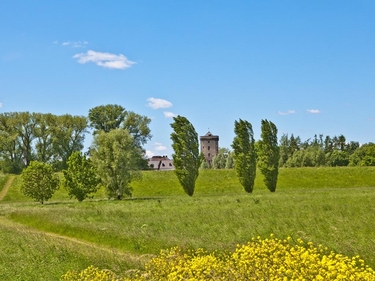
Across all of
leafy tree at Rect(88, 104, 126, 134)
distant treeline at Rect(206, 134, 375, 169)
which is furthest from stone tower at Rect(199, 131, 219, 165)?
leafy tree at Rect(88, 104, 126, 134)

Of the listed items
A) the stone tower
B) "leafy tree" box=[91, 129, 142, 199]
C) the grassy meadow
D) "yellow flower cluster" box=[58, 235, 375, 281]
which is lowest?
the grassy meadow

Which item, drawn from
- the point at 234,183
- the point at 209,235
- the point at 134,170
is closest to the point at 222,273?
the point at 209,235

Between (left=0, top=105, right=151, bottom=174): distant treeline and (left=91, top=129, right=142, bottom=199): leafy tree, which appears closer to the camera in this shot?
(left=91, top=129, right=142, bottom=199): leafy tree

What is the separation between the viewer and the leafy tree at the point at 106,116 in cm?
10988

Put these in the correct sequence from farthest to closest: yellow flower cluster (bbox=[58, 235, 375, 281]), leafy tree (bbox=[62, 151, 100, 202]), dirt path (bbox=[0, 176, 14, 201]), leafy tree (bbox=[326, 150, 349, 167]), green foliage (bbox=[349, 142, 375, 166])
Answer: leafy tree (bbox=[326, 150, 349, 167]), green foliage (bbox=[349, 142, 375, 166]), dirt path (bbox=[0, 176, 14, 201]), leafy tree (bbox=[62, 151, 100, 202]), yellow flower cluster (bbox=[58, 235, 375, 281])

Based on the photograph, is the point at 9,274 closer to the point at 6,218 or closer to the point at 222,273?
the point at 222,273

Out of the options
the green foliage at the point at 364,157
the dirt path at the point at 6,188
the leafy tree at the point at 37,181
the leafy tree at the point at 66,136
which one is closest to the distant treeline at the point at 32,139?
the leafy tree at the point at 66,136

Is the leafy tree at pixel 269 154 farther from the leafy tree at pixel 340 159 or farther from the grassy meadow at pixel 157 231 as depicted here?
the leafy tree at pixel 340 159

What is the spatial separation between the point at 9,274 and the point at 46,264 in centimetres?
148

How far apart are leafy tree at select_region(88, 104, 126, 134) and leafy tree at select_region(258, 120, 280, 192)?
60303 mm

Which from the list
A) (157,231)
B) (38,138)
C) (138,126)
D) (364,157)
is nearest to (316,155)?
Answer: (364,157)

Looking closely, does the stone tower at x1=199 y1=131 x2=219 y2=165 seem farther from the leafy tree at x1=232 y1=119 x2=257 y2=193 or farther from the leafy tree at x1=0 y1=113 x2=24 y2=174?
the leafy tree at x1=232 y1=119 x2=257 y2=193

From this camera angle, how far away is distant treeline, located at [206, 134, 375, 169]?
119125 mm

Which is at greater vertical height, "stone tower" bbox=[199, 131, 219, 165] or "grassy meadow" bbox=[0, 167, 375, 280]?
"stone tower" bbox=[199, 131, 219, 165]
